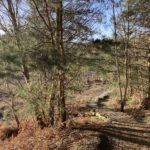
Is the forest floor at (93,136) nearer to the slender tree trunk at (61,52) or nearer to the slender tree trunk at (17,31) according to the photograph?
the slender tree trunk at (61,52)

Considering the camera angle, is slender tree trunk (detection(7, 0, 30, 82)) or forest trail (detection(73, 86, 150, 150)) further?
slender tree trunk (detection(7, 0, 30, 82))

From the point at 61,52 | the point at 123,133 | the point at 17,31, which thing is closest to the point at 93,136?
the point at 123,133

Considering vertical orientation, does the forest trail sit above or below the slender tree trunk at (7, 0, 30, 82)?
below

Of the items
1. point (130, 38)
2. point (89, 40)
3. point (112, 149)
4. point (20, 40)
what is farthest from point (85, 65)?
point (130, 38)

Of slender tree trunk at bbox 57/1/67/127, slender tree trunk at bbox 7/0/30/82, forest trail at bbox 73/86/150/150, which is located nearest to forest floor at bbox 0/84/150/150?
forest trail at bbox 73/86/150/150

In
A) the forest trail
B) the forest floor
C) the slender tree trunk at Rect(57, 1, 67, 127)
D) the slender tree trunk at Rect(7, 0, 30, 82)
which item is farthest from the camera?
the slender tree trunk at Rect(57, 1, 67, 127)

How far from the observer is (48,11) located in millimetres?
13086

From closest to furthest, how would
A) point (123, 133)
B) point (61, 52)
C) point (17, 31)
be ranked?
point (61, 52) < point (17, 31) < point (123, 133)

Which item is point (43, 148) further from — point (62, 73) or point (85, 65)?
point (85, 65)

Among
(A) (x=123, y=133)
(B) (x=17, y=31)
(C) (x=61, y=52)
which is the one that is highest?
(B) (x=17, y=31)

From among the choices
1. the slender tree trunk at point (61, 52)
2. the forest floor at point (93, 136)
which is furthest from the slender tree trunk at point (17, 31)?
the forest floor at point (93, 136)

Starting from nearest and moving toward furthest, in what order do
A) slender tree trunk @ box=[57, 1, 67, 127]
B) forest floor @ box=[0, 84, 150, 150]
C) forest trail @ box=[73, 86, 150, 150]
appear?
1. forest floor @ box=[0, 84, 150, 150]
2. forest trail @ box=[73, 86, 150, 150]
3. slender tree trunk @ box=[57, 1, 67, 127]

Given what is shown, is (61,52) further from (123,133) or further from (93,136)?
(123,133)

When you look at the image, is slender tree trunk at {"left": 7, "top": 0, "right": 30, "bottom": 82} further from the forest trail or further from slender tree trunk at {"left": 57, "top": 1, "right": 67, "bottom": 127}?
the forest trail
